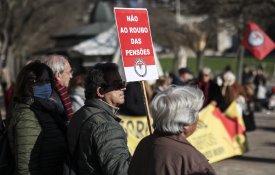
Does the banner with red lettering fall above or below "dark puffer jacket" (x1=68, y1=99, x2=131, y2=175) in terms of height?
above

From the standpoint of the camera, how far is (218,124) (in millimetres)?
10750

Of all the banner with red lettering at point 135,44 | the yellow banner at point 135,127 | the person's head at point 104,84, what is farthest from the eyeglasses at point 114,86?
the yellow banner at point 135,127

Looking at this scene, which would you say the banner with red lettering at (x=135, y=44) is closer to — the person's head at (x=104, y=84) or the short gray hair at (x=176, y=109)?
the person's head at (x=104, y=84)

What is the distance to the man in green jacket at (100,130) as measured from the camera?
12.3ft

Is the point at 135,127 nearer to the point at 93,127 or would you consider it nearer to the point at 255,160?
the point at 255,160

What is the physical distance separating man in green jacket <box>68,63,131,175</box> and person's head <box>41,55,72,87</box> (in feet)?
2.47

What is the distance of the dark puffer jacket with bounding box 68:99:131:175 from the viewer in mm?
3748

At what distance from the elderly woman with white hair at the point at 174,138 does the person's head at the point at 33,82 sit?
3.76ft

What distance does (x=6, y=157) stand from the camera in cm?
441

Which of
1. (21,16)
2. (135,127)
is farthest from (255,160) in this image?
(21,16)

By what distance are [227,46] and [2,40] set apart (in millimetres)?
76935

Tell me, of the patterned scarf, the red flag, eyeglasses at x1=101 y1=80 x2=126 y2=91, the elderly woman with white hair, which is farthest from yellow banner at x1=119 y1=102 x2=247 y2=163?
the elderly woman with white hair

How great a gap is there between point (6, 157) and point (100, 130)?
0.96 meters

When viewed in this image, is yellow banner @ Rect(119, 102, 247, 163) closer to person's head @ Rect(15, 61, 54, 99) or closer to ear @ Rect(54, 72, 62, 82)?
ear @ Rect(54, 72, 62, 82)
